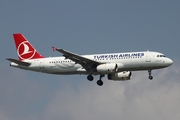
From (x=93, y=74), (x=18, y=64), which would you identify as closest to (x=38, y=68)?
(x=18, y=64)

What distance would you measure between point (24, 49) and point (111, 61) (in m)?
16.1

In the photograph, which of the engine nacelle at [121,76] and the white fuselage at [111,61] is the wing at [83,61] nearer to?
the white fuselage at [111,61]

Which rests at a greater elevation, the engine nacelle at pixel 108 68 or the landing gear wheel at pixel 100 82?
the engine nacelle at pixel 108 68

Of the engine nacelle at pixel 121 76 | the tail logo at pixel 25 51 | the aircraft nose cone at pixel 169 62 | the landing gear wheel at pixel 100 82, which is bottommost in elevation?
the landing gear wheel at pixel 100 82

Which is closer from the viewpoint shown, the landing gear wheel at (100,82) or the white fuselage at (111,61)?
the white fuselage at (111,61)

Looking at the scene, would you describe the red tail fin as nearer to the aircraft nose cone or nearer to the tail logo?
the tail logo

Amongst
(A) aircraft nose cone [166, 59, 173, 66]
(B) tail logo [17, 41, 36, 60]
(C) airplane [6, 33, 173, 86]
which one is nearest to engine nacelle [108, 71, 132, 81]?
(C) airplane [6, 33, 173, 86]

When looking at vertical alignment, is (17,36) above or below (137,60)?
above

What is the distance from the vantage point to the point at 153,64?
7469cm

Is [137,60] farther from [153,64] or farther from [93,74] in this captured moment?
[93,74]

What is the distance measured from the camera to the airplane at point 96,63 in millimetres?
74688

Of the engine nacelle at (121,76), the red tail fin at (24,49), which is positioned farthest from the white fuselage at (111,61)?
the engine nacelle at (121,76)

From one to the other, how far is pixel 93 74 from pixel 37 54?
1024cm

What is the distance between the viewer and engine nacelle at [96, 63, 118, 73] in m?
74.8
